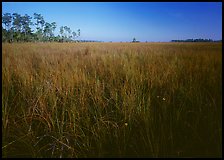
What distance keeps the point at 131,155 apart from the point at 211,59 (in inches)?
53.2

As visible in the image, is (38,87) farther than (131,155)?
Yes

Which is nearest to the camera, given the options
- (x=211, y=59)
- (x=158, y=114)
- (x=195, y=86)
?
(x=158, y=114)

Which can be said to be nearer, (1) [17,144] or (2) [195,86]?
(1) [17,144]

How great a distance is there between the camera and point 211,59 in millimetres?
2199

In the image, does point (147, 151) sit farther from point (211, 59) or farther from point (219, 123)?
point (211, 59)

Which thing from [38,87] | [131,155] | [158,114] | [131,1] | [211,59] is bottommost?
[131,155]

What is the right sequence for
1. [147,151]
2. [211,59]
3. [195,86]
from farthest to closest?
[211,59], [195,86], [147,151]

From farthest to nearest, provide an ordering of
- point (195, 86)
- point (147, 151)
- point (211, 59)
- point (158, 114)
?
point (211, 59) → point (195, 86) → point (158, 114) → point (147, 151)

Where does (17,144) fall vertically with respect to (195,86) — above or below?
below

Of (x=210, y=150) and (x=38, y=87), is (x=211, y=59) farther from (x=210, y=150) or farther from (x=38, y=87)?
(x=38, y=87)

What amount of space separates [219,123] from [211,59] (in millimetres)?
850

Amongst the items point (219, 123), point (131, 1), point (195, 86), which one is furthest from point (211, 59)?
point (131, 1)

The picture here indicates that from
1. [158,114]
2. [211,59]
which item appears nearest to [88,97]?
[158,114]

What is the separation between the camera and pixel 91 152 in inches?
59.5
